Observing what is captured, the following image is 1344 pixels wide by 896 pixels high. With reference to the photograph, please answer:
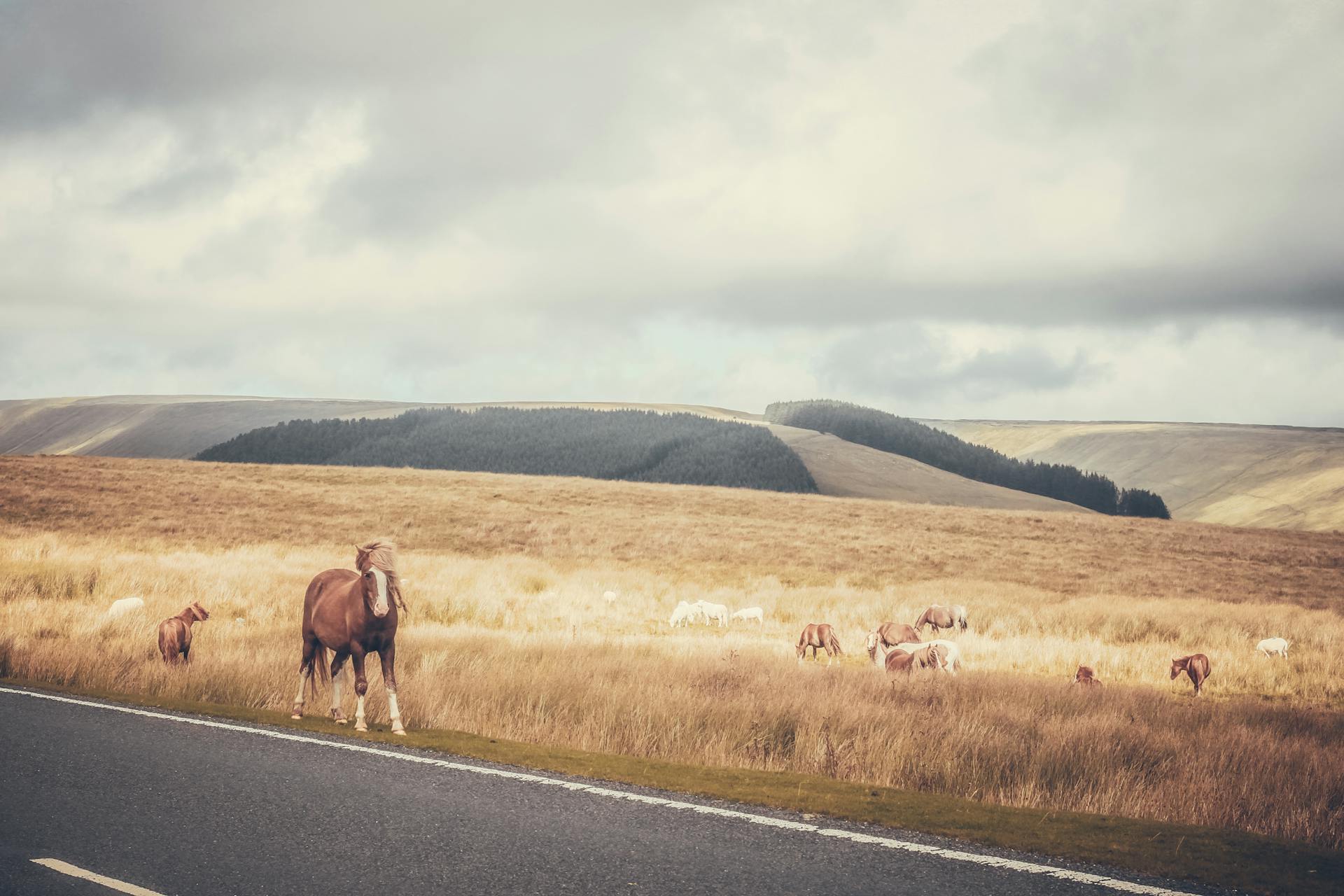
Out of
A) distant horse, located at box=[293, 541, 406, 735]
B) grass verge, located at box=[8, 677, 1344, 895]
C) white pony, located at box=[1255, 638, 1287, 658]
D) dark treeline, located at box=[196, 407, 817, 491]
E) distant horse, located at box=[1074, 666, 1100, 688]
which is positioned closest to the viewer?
grass verge, located at box=[8, 677, 1344, 895]

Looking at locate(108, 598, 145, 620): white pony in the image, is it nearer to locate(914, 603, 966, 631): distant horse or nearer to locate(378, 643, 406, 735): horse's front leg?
locate(378, 643, 406, 735): horse's front leg

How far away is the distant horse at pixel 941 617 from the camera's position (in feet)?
85.8

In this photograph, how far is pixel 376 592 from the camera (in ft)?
35.2

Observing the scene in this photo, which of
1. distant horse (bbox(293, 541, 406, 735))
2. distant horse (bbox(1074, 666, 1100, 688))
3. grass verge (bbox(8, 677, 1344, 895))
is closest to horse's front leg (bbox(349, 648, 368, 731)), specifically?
distant horse (bbox(293, 541, 406, 735))

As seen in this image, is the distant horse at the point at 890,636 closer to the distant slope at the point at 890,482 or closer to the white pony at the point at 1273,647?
the white pony at the point at 1273,647

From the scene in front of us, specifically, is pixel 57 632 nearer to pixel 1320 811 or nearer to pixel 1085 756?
pixel 1085 756

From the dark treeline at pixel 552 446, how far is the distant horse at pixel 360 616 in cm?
11349

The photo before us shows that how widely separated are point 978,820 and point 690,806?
261 cm

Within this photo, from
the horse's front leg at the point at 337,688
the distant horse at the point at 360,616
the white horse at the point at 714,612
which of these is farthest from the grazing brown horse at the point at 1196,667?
the horse's front leg at the point at 337,688

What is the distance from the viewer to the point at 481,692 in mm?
14062

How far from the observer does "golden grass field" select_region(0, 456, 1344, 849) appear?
453 inches

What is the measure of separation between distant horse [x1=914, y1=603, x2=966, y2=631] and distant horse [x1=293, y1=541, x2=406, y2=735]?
17.8m

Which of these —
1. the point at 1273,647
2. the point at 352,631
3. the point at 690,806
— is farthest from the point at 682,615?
the point at 690,806

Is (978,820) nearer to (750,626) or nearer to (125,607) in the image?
(750,626)
